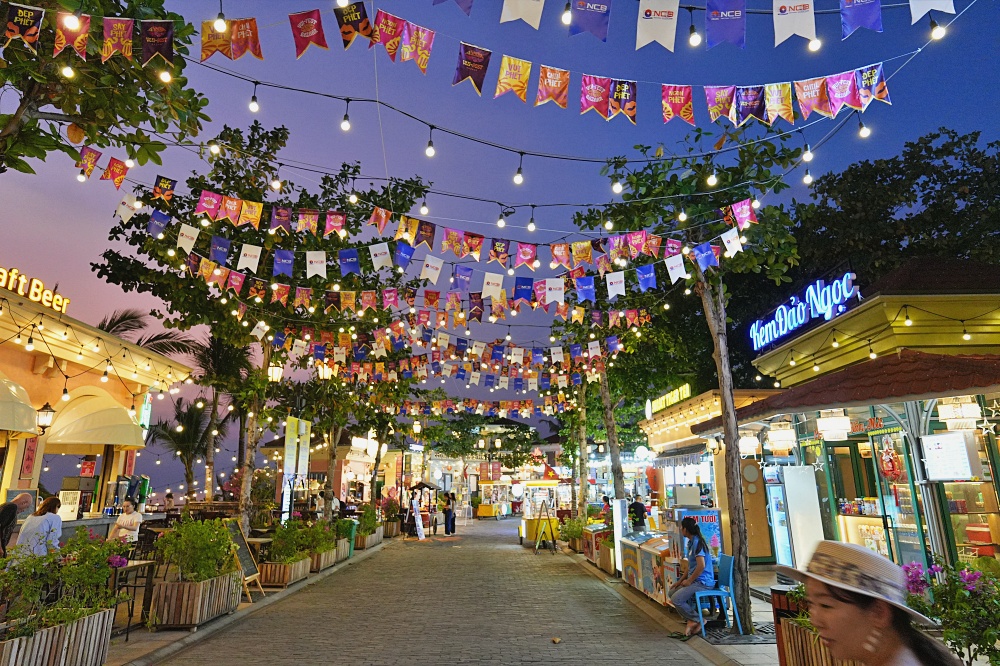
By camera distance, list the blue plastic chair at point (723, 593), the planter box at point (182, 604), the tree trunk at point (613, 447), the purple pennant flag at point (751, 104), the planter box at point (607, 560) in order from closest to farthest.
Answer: the purple pennant flag at point (751, 104) → the blue plastic chair at point (723, 593) → the planter box at point (182, 604) → the planter box at point (607, 560) → the tree trunk at point (613, 447)

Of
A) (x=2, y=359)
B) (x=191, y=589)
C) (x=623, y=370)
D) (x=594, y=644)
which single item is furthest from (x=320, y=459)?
(x=594, y=644)

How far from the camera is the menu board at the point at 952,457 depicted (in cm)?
844

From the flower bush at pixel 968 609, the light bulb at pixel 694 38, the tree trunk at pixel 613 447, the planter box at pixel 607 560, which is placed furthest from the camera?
the tree trunk at pixel 613 447

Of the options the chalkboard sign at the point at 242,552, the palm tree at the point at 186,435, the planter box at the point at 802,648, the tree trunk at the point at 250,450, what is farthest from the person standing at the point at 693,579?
the palm tree at the point at 186,435

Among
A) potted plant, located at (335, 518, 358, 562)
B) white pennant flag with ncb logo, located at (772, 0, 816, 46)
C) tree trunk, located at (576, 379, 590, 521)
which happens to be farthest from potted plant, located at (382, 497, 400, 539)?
white pennant flag with ncb logo, located at (772, 0, 816, 46)

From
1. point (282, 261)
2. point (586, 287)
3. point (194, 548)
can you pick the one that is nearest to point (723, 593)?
point (586, 287)

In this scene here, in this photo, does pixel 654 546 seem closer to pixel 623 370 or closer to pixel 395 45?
pixel 395 45

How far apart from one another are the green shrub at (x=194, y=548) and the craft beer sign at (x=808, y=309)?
39.5 ft

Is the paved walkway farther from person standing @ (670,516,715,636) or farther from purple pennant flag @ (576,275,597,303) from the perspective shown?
purple pennant flag @ (576,275,597,303)

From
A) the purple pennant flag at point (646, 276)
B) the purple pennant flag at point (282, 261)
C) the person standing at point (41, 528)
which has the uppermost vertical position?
the purple pennant flag at point (282, 261)

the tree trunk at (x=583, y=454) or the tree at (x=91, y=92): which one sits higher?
the tree at (x=91, y=92)

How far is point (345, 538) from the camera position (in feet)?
55.1

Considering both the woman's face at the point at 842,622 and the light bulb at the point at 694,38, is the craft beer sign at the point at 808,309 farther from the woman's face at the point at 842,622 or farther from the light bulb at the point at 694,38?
the woman's face at the point at 842,622

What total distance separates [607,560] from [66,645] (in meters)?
10.8
